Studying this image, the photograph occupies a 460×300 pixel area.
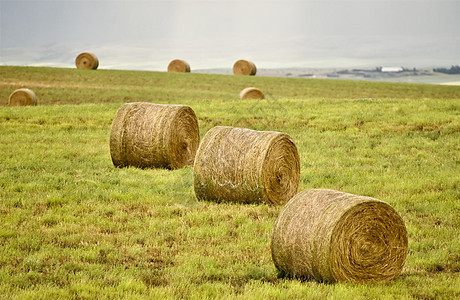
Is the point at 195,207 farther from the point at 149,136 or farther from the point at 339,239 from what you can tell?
the point at 339,239

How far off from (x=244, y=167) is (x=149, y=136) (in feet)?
14.1

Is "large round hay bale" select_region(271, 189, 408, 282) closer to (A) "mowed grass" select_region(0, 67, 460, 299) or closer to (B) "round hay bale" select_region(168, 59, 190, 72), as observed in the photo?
(A) "mowed grass" select_region(0, 67, 460, 299)

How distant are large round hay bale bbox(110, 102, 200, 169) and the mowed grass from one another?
1.82 ft

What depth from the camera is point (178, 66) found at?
5738 cm

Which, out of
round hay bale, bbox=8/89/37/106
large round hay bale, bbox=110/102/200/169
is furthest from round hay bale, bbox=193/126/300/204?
round hay bale, bbox=8/89/37/106

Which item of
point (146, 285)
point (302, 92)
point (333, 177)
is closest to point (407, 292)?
point (146, 285)

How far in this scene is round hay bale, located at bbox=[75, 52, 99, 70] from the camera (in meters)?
53.7

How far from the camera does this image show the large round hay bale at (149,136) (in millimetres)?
15148

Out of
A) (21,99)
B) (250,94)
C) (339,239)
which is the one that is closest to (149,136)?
(339,239)

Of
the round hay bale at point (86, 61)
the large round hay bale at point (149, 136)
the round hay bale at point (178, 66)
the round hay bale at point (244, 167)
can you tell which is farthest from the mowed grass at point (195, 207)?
the round hay bale at point (178, 66)

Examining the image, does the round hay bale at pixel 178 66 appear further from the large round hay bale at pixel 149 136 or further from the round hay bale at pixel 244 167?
the round hay bale at pixel 244 167

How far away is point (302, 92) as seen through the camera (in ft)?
152

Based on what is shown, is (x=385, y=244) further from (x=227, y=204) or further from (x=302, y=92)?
(x=302, y=92)

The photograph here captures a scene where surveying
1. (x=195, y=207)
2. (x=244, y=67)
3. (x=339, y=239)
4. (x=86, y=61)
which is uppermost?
(x=86, y=61)
